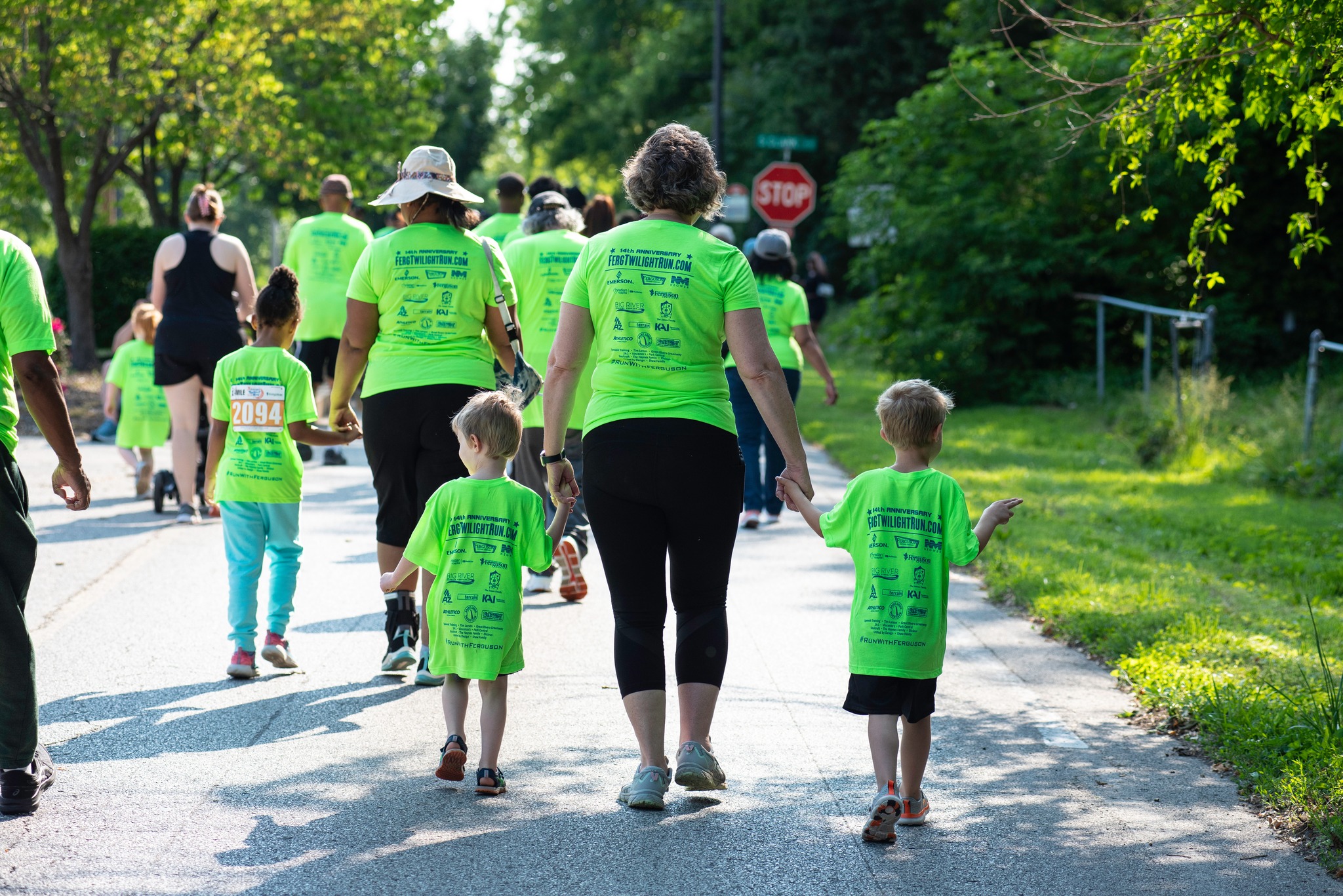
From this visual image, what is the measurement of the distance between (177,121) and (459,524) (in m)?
20.7

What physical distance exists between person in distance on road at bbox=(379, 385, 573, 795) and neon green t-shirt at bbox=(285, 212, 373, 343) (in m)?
6.65

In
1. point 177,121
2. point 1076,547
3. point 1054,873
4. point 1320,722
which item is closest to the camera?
point 1054,873

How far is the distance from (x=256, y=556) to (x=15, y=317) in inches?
77.2

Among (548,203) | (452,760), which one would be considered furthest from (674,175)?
(548,203)

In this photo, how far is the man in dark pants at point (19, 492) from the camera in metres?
4.23

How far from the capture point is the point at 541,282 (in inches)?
300

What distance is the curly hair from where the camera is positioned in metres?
4.47

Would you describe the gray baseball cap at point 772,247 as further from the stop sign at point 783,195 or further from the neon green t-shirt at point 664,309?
the stop sign at point 783,195

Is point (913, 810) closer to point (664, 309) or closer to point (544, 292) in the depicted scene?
point (664, 309)

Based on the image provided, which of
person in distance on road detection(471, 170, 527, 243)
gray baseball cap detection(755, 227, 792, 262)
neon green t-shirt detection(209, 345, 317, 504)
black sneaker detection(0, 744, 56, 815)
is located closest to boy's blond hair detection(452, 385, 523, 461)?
neon green t-shirt detection(209, 345, 317, 504)

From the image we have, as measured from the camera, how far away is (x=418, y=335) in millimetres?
5641

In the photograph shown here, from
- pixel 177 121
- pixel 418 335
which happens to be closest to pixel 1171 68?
pixel 418 335

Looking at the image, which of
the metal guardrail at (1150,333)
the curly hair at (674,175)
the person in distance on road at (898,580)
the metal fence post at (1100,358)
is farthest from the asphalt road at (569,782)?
the metal fence post at (1100,358)

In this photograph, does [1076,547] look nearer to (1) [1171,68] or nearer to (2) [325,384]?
(1) [1171,68]
